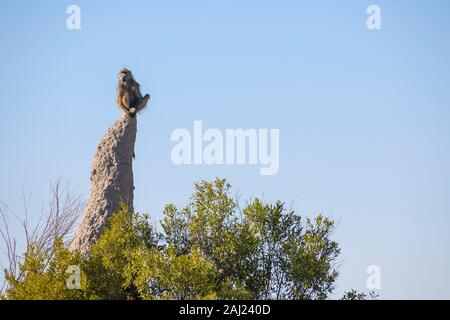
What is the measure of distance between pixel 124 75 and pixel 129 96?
2.81 ft

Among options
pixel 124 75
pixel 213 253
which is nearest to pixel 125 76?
pixel 124 75

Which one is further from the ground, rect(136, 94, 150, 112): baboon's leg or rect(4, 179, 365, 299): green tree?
rect(136, 94, 150, 112): baboon's leg

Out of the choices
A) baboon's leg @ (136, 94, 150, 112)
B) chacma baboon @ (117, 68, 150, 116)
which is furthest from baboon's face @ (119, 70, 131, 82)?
baboon's leg @ (136, 94, 150, 112)

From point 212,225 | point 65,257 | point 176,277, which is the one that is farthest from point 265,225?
point 65,257

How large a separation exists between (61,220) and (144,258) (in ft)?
38.9

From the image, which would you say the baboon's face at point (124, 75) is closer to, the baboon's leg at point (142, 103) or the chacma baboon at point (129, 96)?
the chacma baboon at point (129, 96)

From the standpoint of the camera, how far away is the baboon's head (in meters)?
26.7

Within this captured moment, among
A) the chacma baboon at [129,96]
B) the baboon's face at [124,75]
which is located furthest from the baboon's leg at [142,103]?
the baboon's face at [124,75]

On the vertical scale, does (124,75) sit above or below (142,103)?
above

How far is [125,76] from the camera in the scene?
26.8 metres

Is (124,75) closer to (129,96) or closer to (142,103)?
(129,96)

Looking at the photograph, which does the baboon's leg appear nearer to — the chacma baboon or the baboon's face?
the chacma baboon
